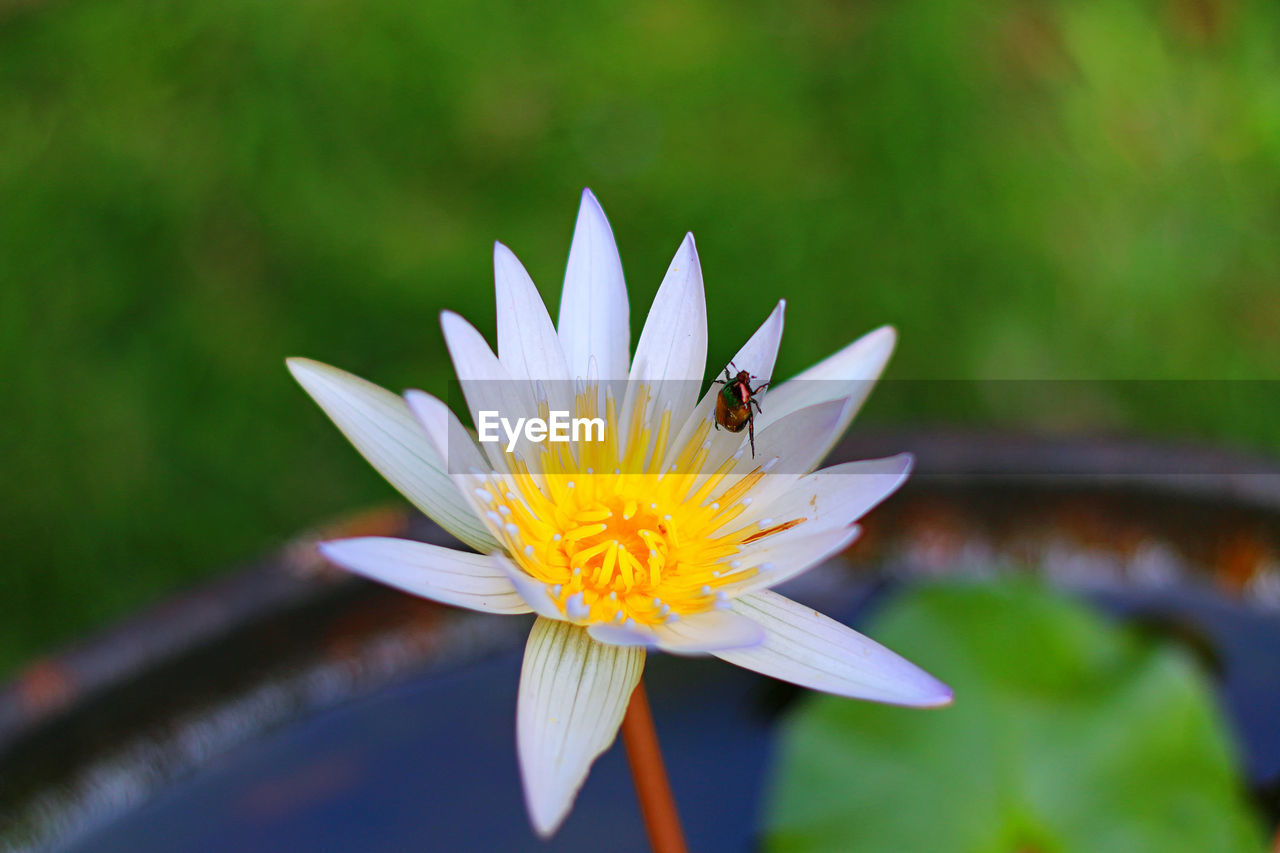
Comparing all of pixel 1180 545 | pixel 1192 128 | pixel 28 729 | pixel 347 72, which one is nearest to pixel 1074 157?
pixel 1192 128

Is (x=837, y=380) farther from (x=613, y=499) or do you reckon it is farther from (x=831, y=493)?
(x=613, y=499)

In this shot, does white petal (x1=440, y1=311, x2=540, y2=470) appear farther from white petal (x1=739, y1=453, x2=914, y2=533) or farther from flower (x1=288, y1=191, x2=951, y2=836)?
white petal (x1=739, y1=453, x2=914, y2=533)

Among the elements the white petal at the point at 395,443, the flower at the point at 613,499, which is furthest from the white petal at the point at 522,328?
the white petal at the point at 395,443

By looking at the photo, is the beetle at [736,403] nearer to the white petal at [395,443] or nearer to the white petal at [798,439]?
the white petal at [798,439]

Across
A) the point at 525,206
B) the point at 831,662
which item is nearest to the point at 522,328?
A: the point at 831,662

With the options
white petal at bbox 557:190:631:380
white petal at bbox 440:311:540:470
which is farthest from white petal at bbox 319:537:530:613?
white petal at bbox 557:190:631:380

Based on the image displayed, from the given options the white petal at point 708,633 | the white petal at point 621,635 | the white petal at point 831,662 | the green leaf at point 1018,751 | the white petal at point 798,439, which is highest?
the white petal at point 798,439
